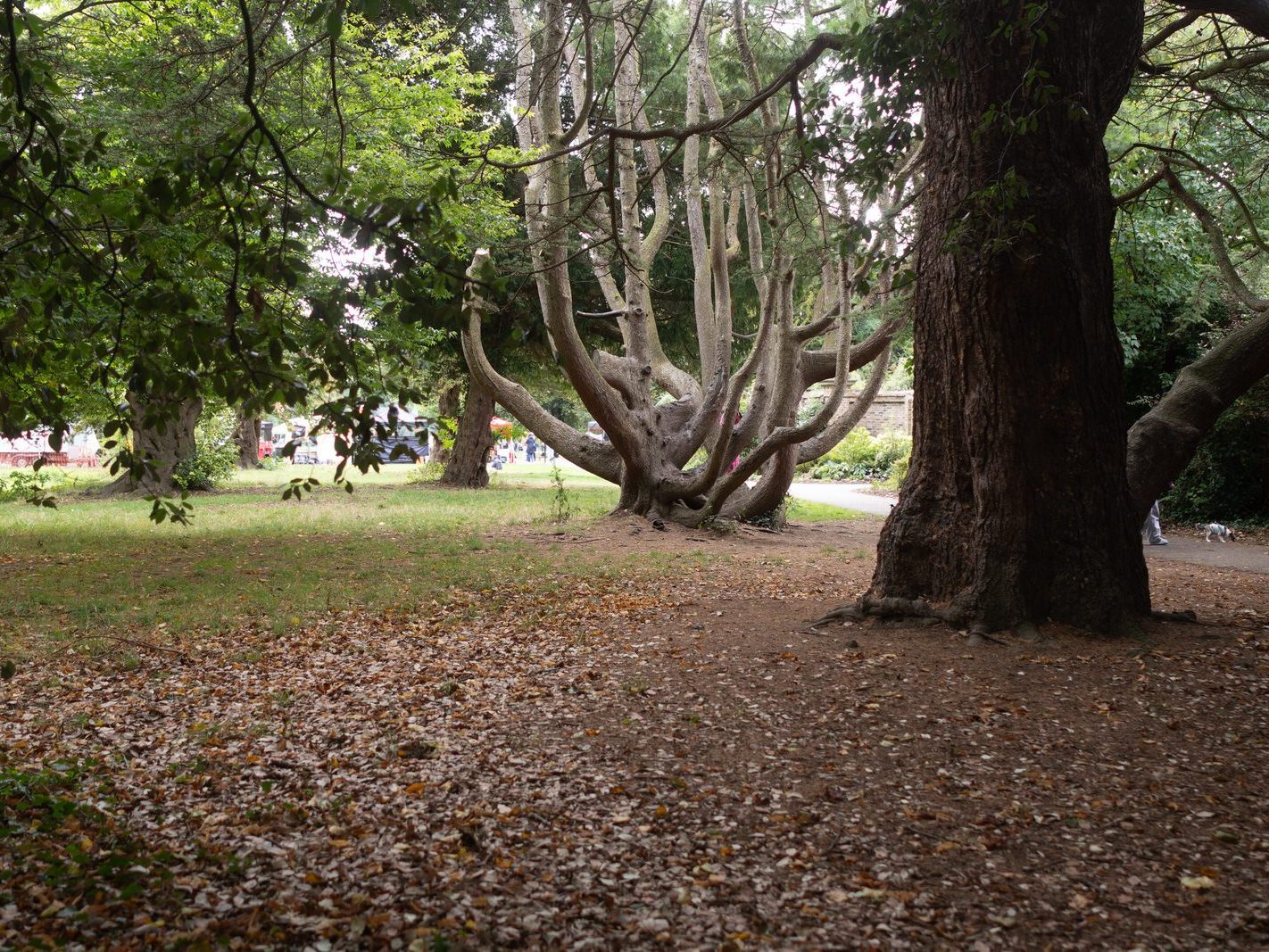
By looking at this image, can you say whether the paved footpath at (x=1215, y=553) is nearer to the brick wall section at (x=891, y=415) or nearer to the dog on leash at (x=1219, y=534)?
the dog on leash at (x=1219, y=534)

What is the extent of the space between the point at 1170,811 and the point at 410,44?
56.0 ft

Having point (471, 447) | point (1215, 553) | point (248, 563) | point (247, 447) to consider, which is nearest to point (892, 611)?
point (248, 563)

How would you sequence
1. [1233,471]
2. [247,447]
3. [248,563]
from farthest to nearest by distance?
[247,447] → [1233,471] → [248,563]

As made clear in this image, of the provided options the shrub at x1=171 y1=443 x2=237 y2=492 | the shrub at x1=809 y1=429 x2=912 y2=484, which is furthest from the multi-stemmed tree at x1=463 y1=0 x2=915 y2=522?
the shrub at x1=809 y1=429 x2=912 y2=484

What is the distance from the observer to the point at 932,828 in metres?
3.58

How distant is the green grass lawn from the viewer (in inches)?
289

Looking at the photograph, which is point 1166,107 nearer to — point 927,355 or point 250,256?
point 927,355

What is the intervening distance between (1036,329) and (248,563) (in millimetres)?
8224

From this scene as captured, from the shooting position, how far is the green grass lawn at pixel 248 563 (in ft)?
24.1

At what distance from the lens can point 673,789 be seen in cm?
396

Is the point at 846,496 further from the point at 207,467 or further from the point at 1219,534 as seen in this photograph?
the point at 207,467

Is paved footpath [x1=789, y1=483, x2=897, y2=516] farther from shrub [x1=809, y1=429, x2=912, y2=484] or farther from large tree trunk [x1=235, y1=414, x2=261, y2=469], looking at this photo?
large tree trunk [x1=235, y1=414, x2=261, y2=469]

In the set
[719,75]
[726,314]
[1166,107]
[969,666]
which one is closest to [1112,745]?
[969,666]

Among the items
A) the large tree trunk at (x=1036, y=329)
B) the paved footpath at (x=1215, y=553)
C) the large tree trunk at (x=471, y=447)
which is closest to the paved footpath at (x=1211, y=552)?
the paved footpath at (x=1215, y=553)
